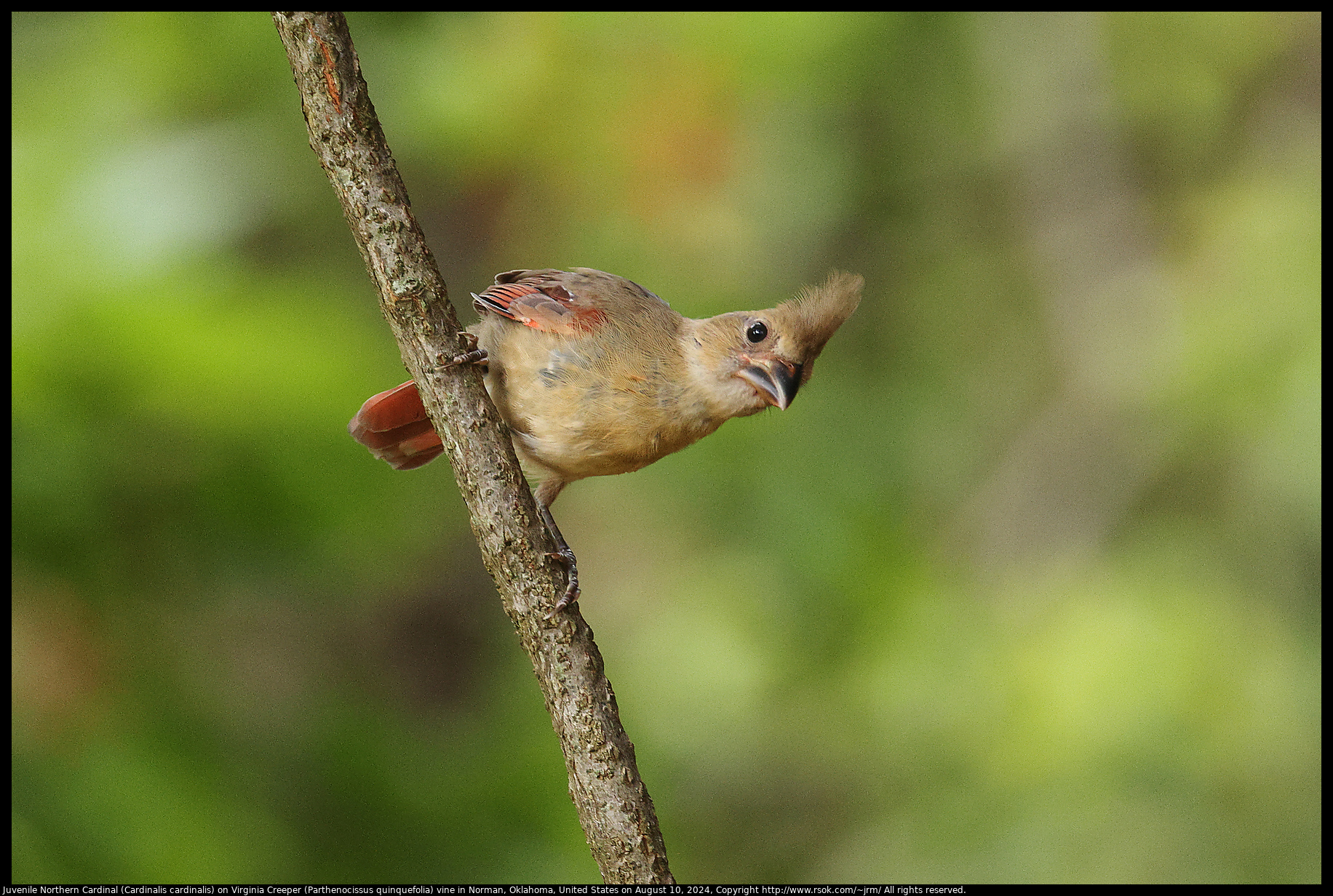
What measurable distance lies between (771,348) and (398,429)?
1234 millimetres

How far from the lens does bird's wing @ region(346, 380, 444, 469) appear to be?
350 cm

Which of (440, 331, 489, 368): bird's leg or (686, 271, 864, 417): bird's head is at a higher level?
(686, 271, 864, 417): bird's head

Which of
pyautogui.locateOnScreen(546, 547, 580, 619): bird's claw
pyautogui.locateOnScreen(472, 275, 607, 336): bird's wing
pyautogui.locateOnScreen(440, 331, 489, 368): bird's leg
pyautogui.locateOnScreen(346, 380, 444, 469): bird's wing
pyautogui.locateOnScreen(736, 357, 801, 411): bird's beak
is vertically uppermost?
pyautogui.locateOnScreen(472, 275, 607, 336): bird's wing

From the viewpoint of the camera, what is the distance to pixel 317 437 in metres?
3.78

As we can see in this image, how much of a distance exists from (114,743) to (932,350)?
584 centimetres

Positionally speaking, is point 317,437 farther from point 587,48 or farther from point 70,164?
point 587,48

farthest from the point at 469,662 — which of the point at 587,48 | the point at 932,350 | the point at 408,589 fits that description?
the point at 932,350

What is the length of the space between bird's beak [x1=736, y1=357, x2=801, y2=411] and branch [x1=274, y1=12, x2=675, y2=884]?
3.61 feet

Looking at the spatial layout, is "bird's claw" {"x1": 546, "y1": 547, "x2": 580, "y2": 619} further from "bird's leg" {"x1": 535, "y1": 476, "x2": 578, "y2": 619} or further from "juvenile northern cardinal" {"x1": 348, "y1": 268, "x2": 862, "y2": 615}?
"juvenile northern cardinal" {"x1": 348, "y1": 268, "x2": 862, "y2": 615}

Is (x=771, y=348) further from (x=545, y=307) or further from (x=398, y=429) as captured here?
(x=398, y=429)

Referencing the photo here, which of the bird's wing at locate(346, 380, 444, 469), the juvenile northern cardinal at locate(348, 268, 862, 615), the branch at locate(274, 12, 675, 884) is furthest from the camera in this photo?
the bird's wing at locate(346, 380, 444, 469)

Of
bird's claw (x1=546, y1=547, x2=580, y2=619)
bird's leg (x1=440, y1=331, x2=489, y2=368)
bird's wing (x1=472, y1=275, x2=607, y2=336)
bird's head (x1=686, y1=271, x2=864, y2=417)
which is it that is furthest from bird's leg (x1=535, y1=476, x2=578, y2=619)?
bird's head (x1=686, y1=271, x2=864, y2=417)

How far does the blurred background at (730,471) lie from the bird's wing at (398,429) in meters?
0.24

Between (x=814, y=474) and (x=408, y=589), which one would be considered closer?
(x=408, y=589)
